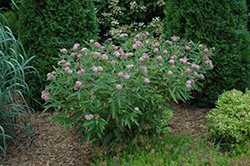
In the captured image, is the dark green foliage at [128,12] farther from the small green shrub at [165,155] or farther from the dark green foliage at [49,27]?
the small green shrub at [165,155]

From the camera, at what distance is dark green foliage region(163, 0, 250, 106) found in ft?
12.5

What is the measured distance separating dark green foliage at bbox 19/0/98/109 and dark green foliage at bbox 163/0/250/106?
5.23 ft

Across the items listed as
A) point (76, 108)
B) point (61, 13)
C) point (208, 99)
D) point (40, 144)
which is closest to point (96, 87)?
point (76, 108)

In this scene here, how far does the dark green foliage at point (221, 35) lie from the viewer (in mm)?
3805

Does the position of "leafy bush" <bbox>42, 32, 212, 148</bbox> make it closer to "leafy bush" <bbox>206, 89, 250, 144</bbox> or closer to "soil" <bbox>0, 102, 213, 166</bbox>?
"soil" <bbox>0, 102, 213, 166</bbox>

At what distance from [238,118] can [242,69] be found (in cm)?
101

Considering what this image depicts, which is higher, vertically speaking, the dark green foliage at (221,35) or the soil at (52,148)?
the dark green foliage at (221,35)

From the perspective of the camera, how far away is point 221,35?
3.86 m

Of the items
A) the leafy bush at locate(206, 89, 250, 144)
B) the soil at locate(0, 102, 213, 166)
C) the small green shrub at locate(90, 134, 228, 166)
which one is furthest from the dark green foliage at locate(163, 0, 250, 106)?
the small green shrub at locate(90, 134, 228, 166)

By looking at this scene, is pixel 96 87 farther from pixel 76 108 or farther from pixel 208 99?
pixel 208 99

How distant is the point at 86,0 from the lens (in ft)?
11.9

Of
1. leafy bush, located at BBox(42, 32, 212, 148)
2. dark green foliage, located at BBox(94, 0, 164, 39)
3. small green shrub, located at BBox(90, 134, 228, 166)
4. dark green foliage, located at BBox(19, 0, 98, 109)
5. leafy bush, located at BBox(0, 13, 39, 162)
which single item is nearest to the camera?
leafy bush, located at BBox(42, 32, 212, 148)

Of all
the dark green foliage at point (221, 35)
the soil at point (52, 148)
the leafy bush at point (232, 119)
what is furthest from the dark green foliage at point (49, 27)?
the leafy bush at point (232, 119)

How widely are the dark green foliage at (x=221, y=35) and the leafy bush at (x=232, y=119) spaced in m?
Answer: 0.48
